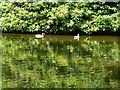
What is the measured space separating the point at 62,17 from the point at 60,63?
565 centimetres

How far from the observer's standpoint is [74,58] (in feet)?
32.1

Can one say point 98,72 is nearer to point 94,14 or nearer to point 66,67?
point 66,67

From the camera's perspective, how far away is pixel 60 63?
30.0ft

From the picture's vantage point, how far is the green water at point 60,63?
738 cm

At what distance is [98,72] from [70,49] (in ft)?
9.96

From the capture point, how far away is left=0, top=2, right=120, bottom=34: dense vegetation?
573 inches

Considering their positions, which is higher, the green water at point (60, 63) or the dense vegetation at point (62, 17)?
the dense vegetation at point (62, 17)

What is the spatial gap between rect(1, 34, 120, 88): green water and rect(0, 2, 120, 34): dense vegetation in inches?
47.4

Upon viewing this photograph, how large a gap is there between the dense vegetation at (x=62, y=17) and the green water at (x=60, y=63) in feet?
3.95

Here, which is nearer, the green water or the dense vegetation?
the green water

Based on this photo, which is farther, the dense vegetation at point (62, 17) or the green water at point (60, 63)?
the dense vegetation at point (62, 17)

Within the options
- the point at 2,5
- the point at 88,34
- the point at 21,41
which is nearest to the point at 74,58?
the point at 21,41

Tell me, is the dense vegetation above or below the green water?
above

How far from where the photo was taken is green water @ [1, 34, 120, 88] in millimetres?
7379
